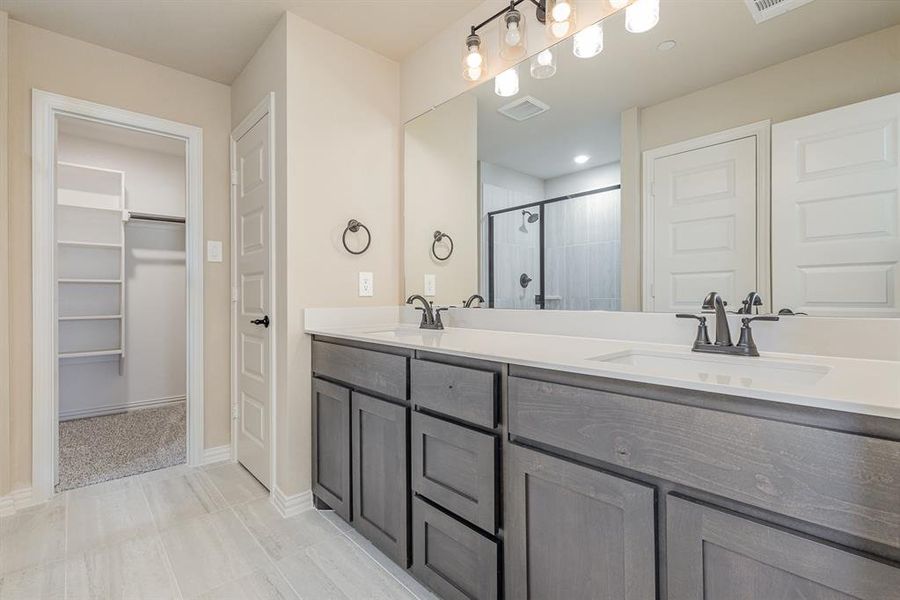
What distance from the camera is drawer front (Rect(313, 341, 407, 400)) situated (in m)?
1.52

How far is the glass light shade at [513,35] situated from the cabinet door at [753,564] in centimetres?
174

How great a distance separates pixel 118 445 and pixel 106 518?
1.11 meters

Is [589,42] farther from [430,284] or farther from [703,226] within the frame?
[430,284]

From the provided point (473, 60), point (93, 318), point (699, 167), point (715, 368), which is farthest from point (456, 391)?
point (93, 318)

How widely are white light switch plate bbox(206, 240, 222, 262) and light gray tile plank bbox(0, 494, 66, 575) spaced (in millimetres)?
1423

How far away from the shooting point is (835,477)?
0.67 m

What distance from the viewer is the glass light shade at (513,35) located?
68.4 inches

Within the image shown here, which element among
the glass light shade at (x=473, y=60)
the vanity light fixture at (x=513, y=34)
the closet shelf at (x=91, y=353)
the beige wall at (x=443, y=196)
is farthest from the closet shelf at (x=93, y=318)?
the vanity light fixture at (x=513, y=34)

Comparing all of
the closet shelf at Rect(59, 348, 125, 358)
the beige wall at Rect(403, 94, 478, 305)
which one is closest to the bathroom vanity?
the beige wall at Rect(403, 94, 478, 305)

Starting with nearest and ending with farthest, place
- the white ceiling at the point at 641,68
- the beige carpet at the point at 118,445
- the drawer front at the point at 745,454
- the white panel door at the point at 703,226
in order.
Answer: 1. the drawer front at the point at 745,454
2. the white ceiling at the point at 641,68
3. the white panel door at the point at 703,226
4. the beige carpet at the point at 118,445

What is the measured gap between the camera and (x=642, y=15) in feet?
4.75

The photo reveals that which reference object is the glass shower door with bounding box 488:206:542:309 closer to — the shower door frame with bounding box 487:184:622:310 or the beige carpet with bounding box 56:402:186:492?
the shower door frame with bounding box 487:184:622:310

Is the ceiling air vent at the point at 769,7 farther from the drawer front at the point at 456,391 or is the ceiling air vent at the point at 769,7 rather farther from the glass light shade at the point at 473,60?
the drawer front at the point at 456,391

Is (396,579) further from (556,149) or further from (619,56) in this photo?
(619,56)
